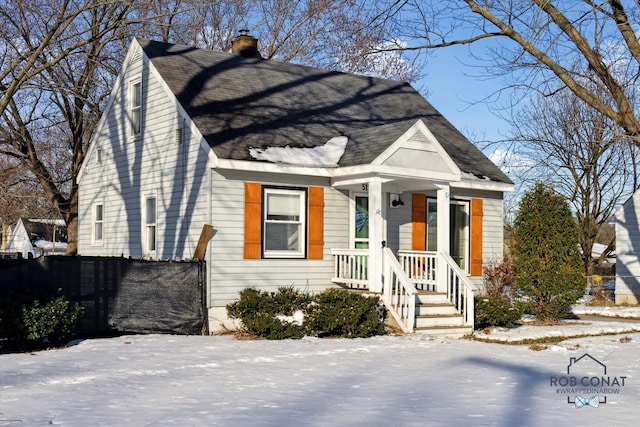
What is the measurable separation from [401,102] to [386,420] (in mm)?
13941

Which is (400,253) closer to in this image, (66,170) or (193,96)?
(193,96)

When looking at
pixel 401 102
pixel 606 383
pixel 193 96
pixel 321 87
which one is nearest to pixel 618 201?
pixel 401 102

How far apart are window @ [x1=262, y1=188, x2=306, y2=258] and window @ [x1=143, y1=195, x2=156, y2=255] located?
9.80 ft

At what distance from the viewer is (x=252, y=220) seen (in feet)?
45.9

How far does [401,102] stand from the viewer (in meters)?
19.7

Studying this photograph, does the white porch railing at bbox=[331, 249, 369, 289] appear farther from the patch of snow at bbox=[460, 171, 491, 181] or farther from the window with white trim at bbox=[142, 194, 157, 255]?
the window with white trim at bbox=[142, 194, 157, 255]

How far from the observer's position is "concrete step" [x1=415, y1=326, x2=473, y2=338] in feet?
44.9

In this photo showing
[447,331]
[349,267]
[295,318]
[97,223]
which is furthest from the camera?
[97,223]

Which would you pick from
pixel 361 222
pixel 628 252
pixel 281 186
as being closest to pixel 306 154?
pixel 281 186

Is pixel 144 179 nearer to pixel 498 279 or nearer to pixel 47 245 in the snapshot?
pixel 498 279

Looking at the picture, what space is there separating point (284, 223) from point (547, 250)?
5634mm

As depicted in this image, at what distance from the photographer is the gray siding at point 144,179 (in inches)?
571

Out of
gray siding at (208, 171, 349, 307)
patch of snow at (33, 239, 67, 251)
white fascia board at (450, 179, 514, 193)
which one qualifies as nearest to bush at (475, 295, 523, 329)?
white fascia board at (450, 179, 514, 193)
